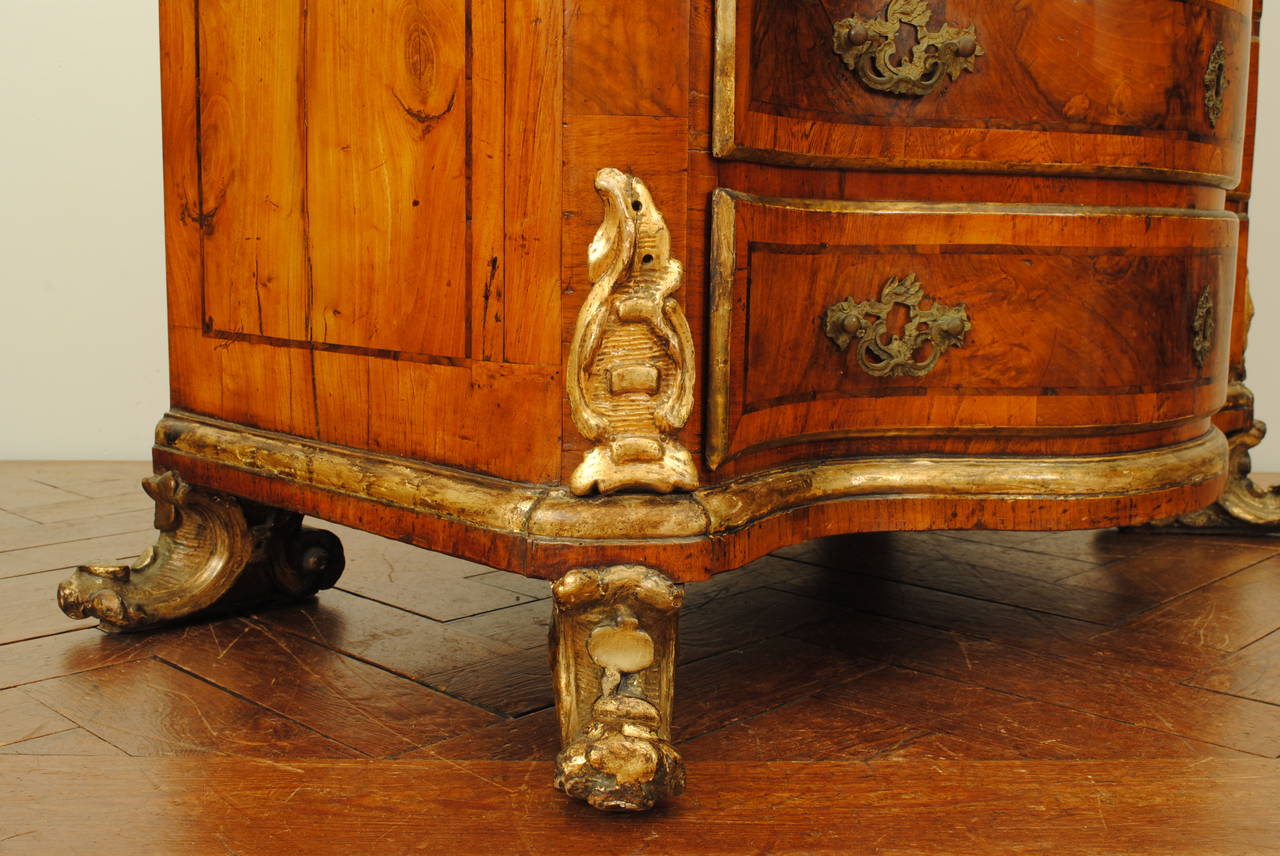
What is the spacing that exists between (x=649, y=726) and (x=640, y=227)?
0.34 meters

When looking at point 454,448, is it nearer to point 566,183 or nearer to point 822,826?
point 566,183

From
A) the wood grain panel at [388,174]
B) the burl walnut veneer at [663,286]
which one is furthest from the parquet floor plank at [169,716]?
the wood grain panel at [388,174]

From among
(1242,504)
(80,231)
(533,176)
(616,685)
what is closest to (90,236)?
(80,231)

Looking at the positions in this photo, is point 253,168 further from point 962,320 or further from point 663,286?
point 962,320

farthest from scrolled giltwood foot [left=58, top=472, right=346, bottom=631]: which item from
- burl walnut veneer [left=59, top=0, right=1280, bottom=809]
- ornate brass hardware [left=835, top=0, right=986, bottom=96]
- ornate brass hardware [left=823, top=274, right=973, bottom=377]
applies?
ornate brass hardware [left=835, top=0, right=986, bottom=96]

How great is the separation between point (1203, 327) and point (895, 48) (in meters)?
0.41

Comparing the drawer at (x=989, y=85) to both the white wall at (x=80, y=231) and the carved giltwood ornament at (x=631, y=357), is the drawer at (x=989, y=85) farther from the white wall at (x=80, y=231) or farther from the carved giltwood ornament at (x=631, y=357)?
the white wall at (x=80, y=231)

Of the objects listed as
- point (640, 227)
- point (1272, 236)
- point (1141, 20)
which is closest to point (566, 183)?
point (640, 227)

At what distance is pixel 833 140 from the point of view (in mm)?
1010

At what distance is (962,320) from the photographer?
1068 millimetres

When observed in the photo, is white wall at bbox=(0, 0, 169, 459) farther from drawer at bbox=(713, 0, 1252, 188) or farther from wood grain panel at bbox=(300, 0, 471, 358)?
drawer at bbox=(713, 0, 1252, 188)

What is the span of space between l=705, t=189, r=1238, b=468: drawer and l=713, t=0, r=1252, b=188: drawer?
0.15 ft

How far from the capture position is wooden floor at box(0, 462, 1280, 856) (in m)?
0.85

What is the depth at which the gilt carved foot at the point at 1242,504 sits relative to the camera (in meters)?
1.80
